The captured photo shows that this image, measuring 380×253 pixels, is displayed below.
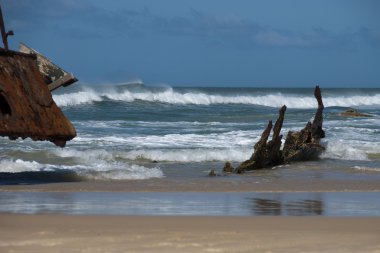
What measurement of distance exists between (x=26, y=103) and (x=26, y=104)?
0.6 inches

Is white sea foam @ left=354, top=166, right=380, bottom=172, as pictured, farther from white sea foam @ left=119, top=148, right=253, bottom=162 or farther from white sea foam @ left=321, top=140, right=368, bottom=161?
white sea foam @ left=119, top=148, right=253, bottom=162

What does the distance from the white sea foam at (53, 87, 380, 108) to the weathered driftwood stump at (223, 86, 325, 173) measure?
69.9ft

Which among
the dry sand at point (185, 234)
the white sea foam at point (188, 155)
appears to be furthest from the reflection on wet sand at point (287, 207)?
the white sea foam at point (188, 155)

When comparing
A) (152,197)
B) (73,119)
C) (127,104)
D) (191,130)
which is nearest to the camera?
(152,197)

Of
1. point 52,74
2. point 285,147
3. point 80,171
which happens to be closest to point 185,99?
point 285,147

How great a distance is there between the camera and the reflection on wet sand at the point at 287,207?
25.0 feet

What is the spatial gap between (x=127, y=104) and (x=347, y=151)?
71.9ft

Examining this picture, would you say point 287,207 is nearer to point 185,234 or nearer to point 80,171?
point 185,234

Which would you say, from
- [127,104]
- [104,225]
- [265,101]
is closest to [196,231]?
[104,225]

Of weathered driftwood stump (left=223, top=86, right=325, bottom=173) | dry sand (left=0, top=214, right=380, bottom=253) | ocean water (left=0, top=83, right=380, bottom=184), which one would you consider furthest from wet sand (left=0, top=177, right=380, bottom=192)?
dry sand (left=0, top=214, right=380, bottom=253)

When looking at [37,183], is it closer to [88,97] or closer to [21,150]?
[21,150]

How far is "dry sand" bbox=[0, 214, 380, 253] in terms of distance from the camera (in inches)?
217

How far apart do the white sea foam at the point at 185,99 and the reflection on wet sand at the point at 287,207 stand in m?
26.9

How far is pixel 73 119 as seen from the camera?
26750mm
